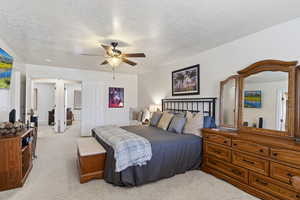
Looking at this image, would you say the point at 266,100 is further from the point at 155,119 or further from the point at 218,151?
the point at 155,119

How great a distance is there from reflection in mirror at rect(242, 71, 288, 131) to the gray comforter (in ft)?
3.47

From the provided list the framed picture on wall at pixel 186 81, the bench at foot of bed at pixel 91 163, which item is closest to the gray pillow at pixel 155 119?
the framed picture on wall at pixel 186 81

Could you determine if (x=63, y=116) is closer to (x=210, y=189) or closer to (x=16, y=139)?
(x=16, y=139)

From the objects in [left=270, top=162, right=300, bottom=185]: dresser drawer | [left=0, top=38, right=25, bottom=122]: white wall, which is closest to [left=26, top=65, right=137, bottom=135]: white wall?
[left=0, top=38, right=25, bottom=122]: white wall

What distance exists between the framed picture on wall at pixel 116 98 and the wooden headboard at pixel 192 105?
7.50 feet

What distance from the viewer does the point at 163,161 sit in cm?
273

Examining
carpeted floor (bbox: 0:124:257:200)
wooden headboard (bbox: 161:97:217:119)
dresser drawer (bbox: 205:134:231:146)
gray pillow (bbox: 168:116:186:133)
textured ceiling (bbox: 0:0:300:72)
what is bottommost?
carpeted floor (bbox: 0:124:257:200)

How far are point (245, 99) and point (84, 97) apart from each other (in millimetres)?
5345

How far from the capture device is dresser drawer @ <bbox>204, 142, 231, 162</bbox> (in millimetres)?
2691

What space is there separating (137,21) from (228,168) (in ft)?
9.27

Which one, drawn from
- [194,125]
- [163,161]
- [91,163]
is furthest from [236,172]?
[91,163]

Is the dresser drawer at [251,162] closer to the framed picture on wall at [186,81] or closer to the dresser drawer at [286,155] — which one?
the dresser drawer at [286,155]

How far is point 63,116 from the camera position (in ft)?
22.6

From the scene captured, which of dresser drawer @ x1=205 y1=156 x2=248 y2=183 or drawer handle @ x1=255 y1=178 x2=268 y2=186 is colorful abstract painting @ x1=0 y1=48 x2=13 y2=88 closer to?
dresser drawer @ x1=205 y1=156 x2=248 y2=183
